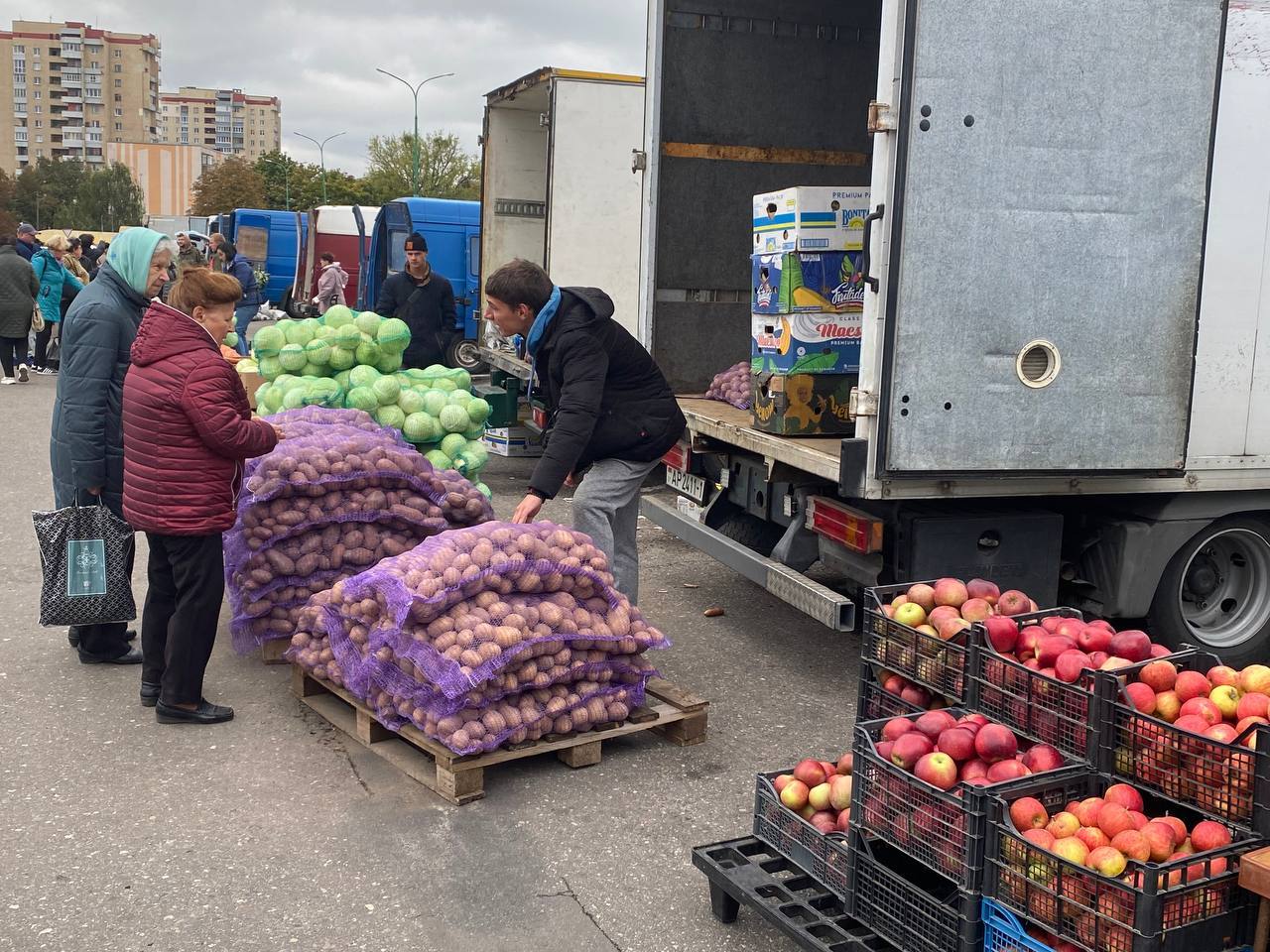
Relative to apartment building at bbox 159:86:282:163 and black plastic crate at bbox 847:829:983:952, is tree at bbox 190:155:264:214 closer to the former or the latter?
black plastic crate at bbox 847:829:983:952

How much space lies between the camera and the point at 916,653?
3.74 meters

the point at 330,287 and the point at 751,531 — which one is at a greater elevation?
the point at 330,287

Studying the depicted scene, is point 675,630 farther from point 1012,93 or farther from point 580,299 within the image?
point 1012,93

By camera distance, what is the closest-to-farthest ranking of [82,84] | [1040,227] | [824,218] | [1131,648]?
[1131,648] → [1040,227] → [824,218] → [82,84]

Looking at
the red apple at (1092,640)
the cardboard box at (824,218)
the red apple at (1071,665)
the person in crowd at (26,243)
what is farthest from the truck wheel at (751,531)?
the person in crowd at (26,243)

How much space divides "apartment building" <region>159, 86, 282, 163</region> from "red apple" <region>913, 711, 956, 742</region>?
195 metres

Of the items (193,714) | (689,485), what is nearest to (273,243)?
(689,485)

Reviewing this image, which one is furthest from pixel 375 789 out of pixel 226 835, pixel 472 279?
pixel 472 279

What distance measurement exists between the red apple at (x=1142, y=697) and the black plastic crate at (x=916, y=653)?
1.60ft

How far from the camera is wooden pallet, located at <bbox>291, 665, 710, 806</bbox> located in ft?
14.8

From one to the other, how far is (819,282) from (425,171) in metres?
52.9

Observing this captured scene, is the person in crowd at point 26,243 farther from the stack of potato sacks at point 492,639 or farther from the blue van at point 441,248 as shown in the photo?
the stack of potato sacks at point 492,639

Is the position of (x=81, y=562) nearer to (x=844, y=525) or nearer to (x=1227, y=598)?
(x=844, y=525)

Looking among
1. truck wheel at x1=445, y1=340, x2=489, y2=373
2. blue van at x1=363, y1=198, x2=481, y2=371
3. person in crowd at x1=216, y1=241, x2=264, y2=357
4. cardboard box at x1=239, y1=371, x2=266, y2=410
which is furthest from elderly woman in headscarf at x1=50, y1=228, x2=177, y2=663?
person in crowd at x1=216, y1=241, x2=264, y2=357
